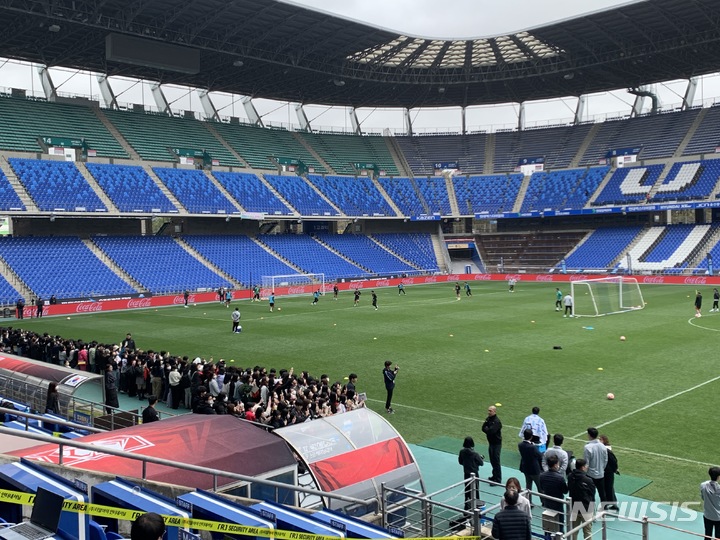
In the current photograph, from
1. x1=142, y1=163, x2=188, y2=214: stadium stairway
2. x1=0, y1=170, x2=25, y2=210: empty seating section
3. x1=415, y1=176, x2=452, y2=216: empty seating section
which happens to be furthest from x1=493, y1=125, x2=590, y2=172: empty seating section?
x1=0, y1=170, x2=25, y2=210: empty seating section

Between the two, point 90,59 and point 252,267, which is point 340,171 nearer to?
point 252,267

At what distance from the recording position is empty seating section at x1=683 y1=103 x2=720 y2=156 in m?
67.2

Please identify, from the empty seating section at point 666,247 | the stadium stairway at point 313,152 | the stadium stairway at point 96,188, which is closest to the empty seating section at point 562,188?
the empty seating section at point 666,247

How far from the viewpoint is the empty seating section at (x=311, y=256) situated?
63625mm

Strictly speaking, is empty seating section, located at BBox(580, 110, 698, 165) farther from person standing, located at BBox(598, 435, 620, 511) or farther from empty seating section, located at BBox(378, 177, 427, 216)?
person standing, located at BBox(598, 435, 620, 511)

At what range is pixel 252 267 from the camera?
59375 mm

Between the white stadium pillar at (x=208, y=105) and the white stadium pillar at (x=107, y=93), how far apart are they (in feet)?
30.4

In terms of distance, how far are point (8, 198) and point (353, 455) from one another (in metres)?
47.7

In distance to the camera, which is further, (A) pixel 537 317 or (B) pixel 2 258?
(B) pixel 2 258

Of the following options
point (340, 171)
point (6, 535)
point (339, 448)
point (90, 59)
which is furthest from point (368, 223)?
point (6, 535)

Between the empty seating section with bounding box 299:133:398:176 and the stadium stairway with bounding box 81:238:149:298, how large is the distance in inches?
1321

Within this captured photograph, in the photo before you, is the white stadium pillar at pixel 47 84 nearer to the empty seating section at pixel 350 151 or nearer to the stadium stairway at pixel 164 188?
the stadium stairway at pixel 164 188

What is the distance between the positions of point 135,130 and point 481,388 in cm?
5526

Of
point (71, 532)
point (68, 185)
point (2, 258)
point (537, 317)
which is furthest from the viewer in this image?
point (68, 185)
